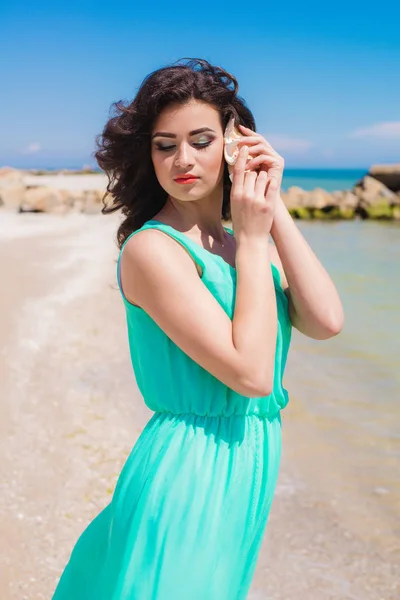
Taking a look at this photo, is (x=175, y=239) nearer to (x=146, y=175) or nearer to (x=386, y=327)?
(x=146, y=175)

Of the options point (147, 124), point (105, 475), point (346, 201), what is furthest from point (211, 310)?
point (346, 201)

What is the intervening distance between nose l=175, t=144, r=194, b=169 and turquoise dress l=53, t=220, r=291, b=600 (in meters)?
0.18

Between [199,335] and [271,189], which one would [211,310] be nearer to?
[199,335]

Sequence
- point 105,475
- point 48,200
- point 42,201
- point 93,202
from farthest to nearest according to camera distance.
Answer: point 93,202 < point 48,200 < point 42,201 < point 105,475

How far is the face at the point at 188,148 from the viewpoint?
2.05 metres

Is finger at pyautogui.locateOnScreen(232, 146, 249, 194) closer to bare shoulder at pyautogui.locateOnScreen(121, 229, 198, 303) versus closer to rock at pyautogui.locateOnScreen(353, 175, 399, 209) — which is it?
bare shoulder at pyautogui.locateOnScreen(121, 229, 198, 303)

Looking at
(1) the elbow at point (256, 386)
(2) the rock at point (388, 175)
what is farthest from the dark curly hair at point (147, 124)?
(2) the rock at point (388, 175)

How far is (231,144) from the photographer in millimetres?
2078

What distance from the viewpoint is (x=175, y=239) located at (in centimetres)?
198

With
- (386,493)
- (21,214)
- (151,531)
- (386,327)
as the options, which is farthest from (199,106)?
(21,214)

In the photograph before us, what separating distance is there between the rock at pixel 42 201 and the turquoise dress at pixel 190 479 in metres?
26.7

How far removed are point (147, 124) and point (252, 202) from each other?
406 millimetres

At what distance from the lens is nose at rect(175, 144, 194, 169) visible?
6.66ft

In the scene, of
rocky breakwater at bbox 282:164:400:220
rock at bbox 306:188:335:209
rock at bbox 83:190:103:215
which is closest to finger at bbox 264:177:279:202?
rock at bbox 83:190:103:215
